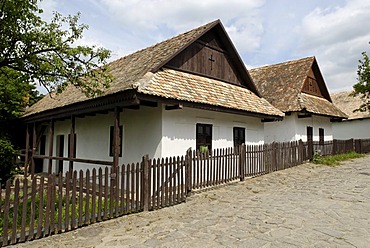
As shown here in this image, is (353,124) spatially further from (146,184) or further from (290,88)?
(146,184)

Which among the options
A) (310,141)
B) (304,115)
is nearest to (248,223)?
(310,141)

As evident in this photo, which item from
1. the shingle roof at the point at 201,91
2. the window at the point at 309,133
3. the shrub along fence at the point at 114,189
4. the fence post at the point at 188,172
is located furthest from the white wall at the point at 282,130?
the fence post at the point at 188,172

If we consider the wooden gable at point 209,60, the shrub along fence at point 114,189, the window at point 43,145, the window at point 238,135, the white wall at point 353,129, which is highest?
the wooden gable at point 209,60

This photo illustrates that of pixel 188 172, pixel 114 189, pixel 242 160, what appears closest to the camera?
pixel 114 189

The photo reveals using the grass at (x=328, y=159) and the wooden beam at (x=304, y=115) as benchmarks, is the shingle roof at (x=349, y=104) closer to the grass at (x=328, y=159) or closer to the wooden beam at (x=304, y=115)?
A: the grass at (x=328, y=159)

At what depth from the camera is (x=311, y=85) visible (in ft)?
65.4

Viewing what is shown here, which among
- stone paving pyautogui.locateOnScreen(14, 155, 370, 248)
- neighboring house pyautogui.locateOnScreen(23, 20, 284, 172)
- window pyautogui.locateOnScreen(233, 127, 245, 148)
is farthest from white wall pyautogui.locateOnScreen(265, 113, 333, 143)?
stone paving pyautogui.locateOnScreen(14, 155, 370, 248)

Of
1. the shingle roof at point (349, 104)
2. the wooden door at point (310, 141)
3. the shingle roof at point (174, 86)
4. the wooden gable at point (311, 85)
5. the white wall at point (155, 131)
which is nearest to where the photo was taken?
the shingle roof at point (174, 86)

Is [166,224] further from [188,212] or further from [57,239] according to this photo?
[57,239]

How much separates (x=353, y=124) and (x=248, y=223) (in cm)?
2712

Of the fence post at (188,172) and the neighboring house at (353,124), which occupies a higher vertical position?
the neighboring house at (353,124)

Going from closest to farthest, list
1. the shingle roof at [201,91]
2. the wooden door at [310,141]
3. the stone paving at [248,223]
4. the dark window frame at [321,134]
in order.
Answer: the stone paving at [248,223] → the shingle roof at [201,91] → the wooden door at [310,141] → the dark window frame at [321,134]

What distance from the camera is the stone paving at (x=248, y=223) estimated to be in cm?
498

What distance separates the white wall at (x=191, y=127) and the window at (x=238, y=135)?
19 cm
